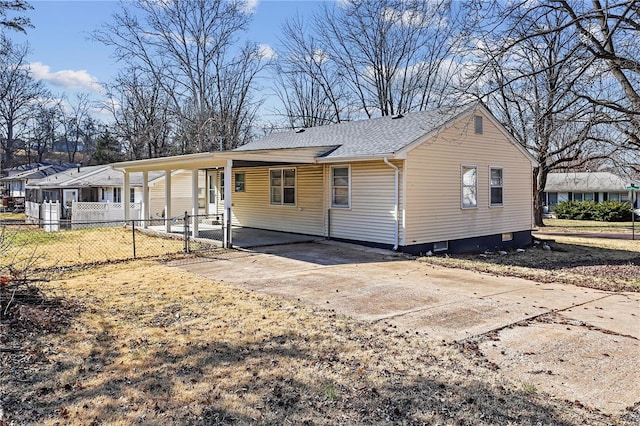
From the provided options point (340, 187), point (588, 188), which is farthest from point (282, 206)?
point (588, 188)

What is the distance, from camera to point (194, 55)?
2884 centimetres

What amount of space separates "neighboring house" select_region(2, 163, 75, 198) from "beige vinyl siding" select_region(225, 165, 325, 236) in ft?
95.9

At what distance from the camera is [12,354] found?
14.5ft

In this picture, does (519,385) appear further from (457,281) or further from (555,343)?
(457,281)

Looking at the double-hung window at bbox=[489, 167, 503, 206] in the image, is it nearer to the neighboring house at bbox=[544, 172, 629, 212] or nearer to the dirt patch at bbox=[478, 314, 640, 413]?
the dirt patch at bbox=[478, 314, 640, 413]

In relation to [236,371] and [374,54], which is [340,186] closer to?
[236,371]

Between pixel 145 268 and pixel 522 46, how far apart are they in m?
11.0

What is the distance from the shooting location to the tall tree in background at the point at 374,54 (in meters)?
28.8

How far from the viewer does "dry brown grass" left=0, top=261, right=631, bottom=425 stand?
3363 millimetres

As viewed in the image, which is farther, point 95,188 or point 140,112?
point 140,112

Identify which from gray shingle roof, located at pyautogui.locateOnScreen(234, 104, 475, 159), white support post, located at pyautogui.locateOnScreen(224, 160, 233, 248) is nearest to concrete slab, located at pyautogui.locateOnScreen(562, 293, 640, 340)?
gray shingle roof, located at pyautogui.locateOnScreen(234, 104, 475, 159)

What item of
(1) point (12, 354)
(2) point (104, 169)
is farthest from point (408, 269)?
(2) point (104, 169)

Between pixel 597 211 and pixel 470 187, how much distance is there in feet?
93.9

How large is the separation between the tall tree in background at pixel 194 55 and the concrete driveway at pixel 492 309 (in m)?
21.2
